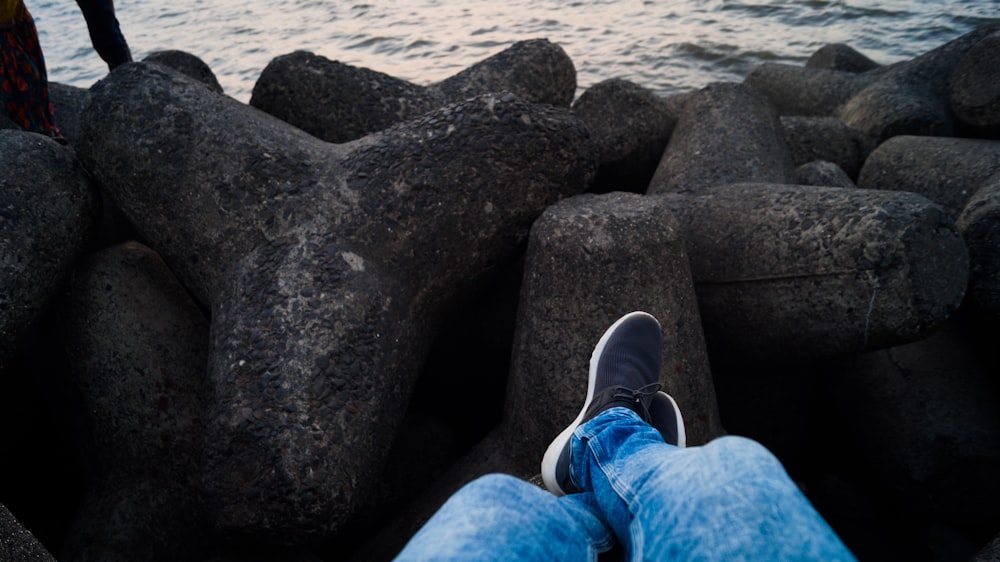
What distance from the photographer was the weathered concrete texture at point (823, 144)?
134 inches

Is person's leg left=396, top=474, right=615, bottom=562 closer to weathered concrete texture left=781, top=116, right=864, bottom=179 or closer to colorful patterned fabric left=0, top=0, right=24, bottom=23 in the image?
weathered concrete texture left=781, top=116, right=864, bottom=179

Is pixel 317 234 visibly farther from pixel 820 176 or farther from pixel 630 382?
pixel 820 176

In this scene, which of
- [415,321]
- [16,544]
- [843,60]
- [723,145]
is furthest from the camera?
[843,60]

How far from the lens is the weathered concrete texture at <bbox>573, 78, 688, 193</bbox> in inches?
119

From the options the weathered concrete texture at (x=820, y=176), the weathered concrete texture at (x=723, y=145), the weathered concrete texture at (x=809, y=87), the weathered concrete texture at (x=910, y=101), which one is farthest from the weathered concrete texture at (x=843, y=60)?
the weathered concrete texture at (x=820, y=176)

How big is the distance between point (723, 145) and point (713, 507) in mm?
1926

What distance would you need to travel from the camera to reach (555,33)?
24.5 ft

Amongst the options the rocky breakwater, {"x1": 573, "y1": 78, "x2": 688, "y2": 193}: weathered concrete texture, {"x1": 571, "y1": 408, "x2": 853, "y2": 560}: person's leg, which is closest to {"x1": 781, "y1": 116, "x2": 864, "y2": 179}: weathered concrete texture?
{"x1": 573, "y1": 78, "x2": 688, "y2": 193}: weathered concrete texture

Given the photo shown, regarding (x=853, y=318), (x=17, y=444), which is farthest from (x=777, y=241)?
(x=17, y=444)

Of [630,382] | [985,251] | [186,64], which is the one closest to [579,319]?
[630,382]

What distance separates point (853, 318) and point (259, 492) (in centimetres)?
150

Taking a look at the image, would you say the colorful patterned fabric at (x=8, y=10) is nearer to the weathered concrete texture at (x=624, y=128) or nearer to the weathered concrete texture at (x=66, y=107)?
the weathered concrete texture at (x=66, y=107)

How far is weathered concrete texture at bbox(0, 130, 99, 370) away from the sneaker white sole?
1.40 metres

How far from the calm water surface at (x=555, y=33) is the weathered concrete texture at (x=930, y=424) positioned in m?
3.99
